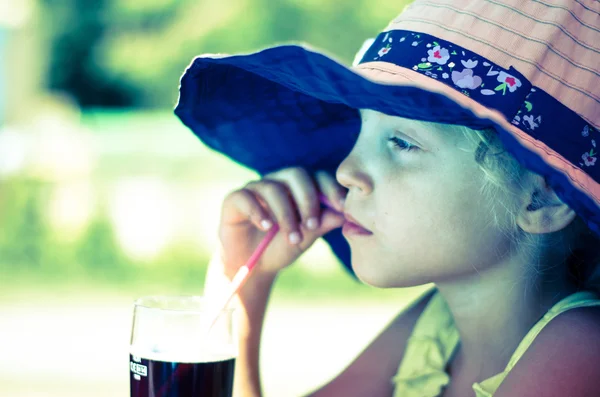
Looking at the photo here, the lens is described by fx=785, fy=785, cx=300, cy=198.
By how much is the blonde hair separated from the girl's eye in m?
0.08

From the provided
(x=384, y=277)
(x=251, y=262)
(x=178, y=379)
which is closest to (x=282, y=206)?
(x=251, y=262)

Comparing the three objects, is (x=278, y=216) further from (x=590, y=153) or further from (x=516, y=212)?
(x=590, y=153)

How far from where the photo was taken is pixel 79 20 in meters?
9.87

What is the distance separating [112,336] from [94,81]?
6472 millimetres

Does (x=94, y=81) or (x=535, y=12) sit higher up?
(x=94, y=81)

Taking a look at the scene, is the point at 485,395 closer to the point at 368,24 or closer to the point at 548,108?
the point at 548,108

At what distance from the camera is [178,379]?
1.07 m

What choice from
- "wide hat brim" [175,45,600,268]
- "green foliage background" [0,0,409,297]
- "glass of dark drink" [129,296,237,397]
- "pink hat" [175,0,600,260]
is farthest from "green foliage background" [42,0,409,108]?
"glass of dark drink" [129,296,237,397]

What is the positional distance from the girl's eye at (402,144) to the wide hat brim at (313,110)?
0.34 feet

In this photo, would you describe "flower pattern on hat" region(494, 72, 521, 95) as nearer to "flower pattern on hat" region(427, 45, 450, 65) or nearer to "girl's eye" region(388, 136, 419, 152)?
"flower pattern on hat" region(427, 45, 450, 65)

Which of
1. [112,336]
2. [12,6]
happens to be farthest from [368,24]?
[112,336]

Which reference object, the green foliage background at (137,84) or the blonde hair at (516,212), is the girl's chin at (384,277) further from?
the green foliage background at (137,84)

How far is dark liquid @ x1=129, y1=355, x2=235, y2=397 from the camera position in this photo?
1071 millimetres

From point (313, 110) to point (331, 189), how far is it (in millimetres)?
152
